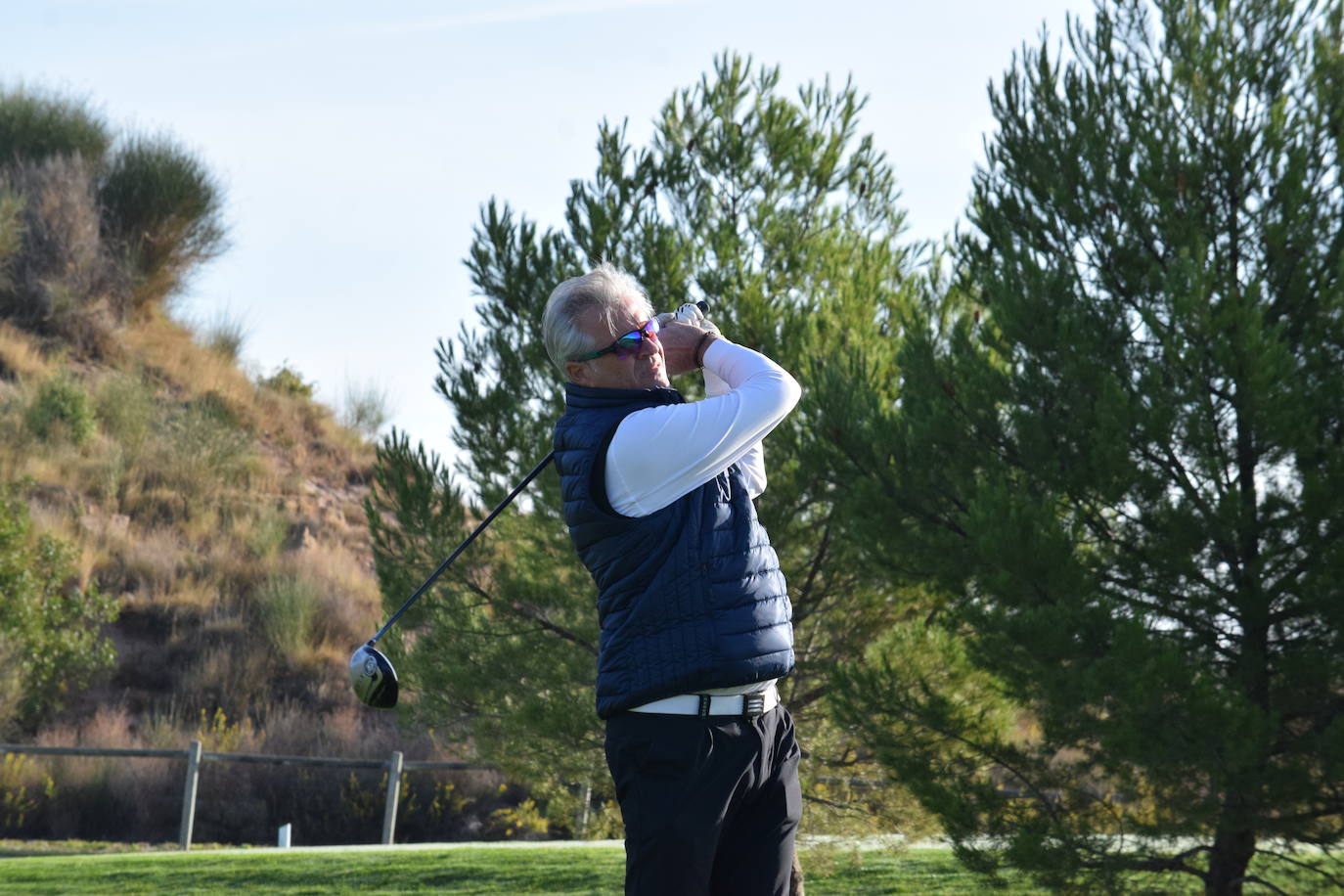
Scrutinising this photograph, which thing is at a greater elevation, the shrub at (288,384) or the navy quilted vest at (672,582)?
the shrub at (288,384)

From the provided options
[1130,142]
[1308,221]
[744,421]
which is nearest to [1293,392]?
[1308,221]

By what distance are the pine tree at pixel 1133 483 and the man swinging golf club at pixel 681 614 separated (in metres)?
3.30

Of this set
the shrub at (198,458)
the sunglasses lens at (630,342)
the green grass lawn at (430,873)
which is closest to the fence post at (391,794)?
the green grass lawn at (430,873)

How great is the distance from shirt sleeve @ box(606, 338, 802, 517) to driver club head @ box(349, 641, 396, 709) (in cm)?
69

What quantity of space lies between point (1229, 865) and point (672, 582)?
4.63 metres

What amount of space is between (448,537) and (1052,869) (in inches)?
165

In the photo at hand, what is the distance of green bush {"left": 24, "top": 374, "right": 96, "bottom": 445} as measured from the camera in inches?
974

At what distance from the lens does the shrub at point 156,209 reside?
28.8 metres

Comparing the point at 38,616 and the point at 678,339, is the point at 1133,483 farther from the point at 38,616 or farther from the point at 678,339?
the point at 38,616

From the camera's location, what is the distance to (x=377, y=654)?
304cm

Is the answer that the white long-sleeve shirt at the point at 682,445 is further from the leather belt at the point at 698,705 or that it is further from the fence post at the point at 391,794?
the fence post at the point at 391,794

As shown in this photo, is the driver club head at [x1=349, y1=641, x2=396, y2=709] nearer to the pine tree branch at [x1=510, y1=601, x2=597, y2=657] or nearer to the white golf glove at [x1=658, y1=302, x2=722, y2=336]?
the white golf glove at [x1=658, y1=302, x2=722, y2=336]

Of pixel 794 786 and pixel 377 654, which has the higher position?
pixel 377 654

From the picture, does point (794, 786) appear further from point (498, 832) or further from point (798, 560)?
point (498, 832)
